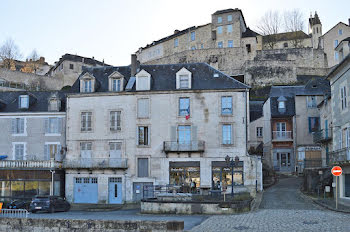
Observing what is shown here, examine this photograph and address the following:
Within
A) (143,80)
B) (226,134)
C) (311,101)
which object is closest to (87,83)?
(143,80)

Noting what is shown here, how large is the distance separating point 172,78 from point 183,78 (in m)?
1.07

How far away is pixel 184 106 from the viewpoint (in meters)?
30.5

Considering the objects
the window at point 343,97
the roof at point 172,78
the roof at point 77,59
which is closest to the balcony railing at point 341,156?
the window at point 343,97

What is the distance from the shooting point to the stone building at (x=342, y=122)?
22812 mm

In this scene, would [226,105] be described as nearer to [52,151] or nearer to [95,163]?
[95,163]

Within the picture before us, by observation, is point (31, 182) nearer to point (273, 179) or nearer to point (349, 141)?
point (273, 179)

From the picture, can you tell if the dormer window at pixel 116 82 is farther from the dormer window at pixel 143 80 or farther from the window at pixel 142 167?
the window at pixel 142 167

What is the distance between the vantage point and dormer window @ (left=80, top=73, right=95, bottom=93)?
31891 mm

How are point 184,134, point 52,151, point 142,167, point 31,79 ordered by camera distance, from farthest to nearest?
point 31,79, point 52,151, point 142,167, point 184,134

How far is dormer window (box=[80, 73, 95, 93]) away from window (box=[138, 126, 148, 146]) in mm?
4812

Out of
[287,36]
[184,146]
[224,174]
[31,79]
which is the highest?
[287,36]

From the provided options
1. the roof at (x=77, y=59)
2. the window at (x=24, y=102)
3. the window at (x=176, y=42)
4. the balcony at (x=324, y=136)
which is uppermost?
the window at (x=176, y=42)

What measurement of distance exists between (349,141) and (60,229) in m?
15.5

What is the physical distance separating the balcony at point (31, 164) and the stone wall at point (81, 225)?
Result: 470 inches
